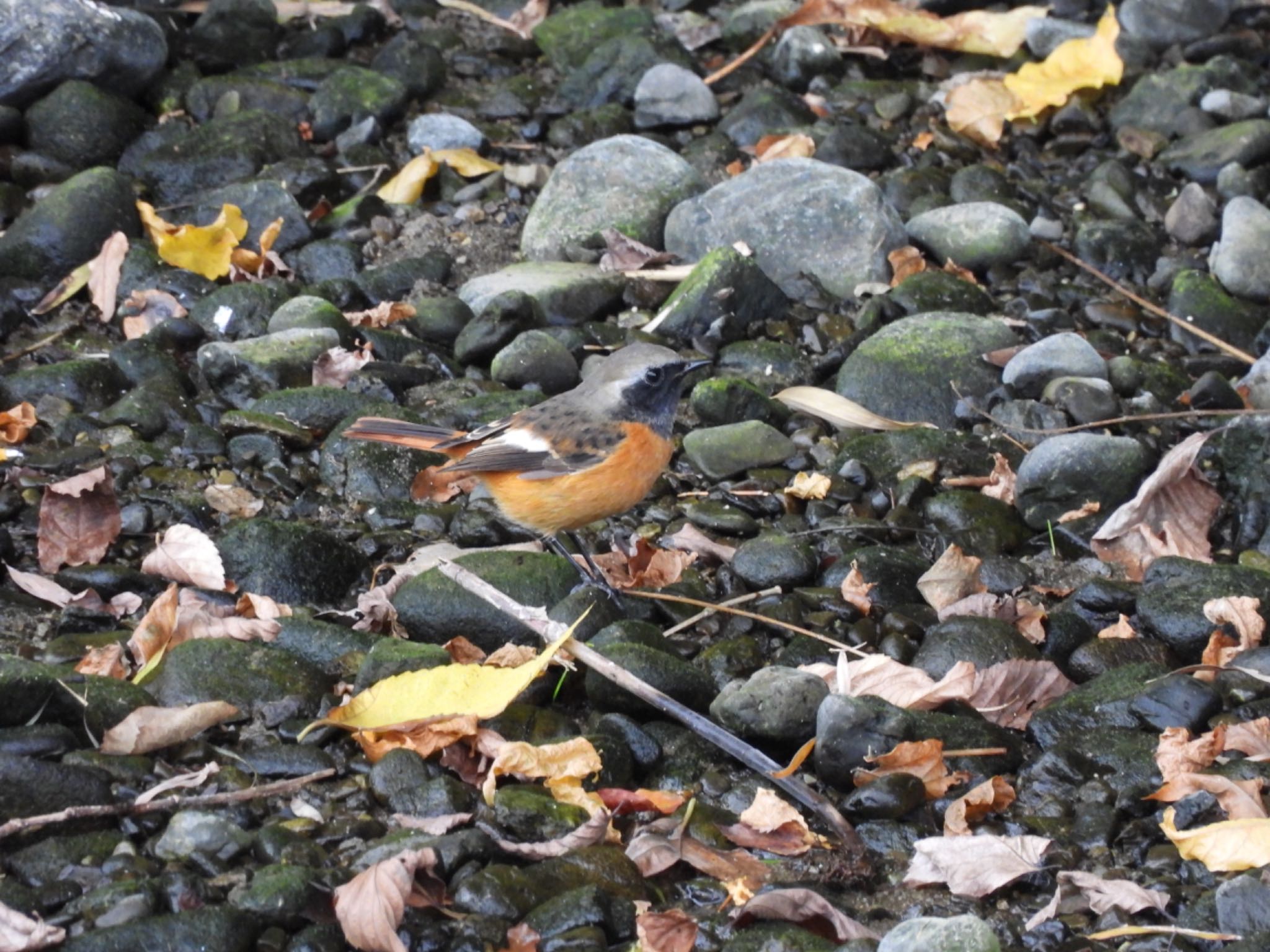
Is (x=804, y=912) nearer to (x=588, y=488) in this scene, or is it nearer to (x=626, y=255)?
(x=588, y=488)

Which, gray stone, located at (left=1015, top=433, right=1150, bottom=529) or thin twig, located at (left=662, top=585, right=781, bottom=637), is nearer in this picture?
thin twig, located at (left=662, top=585, right=781, bottom=637)

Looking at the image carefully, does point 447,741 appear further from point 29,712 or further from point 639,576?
point 639,576

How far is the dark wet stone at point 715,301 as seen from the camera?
27.8 ft

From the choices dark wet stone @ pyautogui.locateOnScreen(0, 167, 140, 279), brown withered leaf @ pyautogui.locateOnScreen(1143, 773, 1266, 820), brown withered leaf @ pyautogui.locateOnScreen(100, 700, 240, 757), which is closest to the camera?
brown withered leaf @ pyautogui.locateOnScreen(1143, 773, 1266, 820)

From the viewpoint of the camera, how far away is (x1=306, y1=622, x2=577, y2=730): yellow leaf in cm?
492

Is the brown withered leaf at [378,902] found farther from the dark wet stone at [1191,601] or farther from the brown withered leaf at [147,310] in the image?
the brown withered leaf at [147,310]

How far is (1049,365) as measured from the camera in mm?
7902

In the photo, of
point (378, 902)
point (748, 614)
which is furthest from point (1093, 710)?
point (378, 902)

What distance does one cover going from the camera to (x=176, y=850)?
4.41 meters

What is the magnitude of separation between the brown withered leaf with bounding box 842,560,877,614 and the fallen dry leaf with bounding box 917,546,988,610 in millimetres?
246

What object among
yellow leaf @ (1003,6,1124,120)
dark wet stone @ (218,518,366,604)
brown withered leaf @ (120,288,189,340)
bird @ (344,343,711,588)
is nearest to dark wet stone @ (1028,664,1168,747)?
bird @ (344,343,711,588)

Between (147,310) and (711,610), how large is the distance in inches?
159

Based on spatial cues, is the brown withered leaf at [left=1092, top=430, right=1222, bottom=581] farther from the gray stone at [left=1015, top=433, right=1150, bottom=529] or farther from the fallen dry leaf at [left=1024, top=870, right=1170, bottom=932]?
the fallen dry leaf at [left=1024, top=870, right=1170, bottom=932]

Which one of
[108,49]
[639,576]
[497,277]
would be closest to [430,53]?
[108,49]
